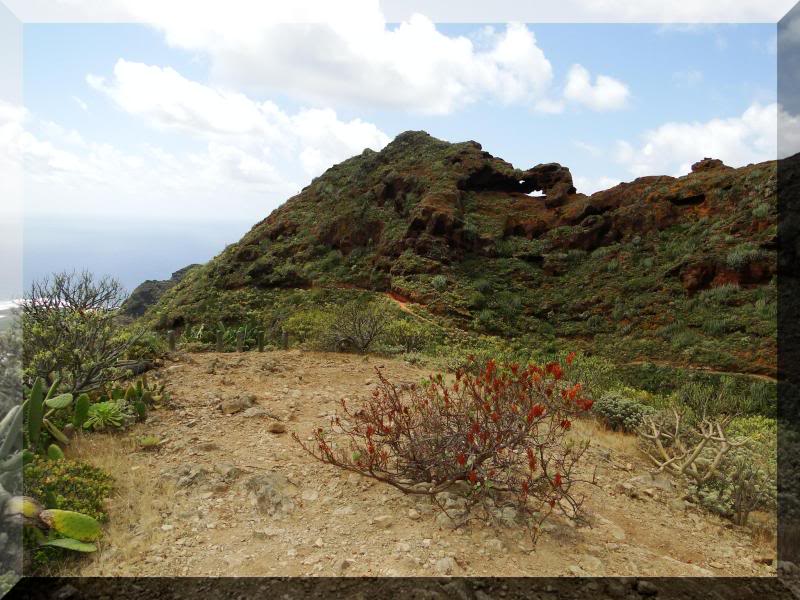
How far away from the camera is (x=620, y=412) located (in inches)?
231

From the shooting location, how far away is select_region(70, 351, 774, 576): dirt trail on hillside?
9.21 ft

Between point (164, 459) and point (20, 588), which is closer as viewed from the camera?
point (20, 588)

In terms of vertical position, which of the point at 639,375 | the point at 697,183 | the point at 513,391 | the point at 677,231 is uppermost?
the point at 697,183

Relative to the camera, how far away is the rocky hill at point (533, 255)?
1366 centimetres

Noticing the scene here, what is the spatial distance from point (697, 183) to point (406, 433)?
1930 centimetres

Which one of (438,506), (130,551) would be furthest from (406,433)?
(130,551)

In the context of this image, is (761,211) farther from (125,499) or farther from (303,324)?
(125,499)

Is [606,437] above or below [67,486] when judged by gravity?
below

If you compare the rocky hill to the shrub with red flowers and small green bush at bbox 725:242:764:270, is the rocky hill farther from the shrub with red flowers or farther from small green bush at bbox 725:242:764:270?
the shrub with red flowers

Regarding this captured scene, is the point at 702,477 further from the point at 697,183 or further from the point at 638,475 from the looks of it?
the point at 697,183

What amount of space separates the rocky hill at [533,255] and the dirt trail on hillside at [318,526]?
9.04 m

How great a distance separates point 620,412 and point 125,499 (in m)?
5.33

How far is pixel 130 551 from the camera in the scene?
2.86 meters

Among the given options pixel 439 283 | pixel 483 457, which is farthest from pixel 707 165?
pixel 483 457
